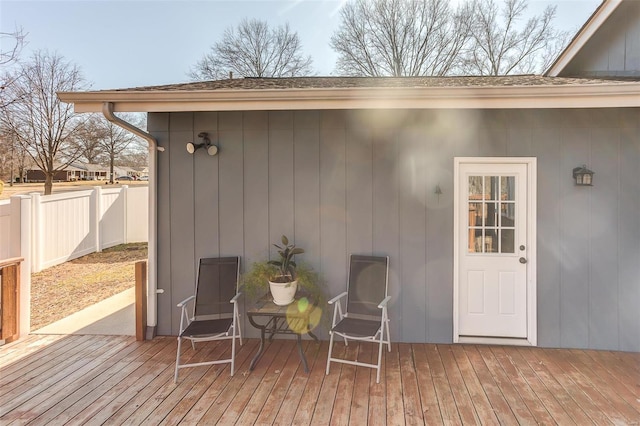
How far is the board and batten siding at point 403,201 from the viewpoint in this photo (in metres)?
3.79

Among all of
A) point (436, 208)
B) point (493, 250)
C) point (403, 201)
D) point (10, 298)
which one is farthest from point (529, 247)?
point (10, 298)

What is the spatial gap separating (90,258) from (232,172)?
588 centimetres

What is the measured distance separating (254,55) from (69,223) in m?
8.79

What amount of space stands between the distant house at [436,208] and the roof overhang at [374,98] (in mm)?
133

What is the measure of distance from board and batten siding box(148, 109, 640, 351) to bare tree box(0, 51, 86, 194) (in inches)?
382

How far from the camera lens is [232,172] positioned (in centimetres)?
414

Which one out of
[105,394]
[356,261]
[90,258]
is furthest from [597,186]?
[90,258]

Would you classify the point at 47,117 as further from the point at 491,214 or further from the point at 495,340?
the point at 495,340

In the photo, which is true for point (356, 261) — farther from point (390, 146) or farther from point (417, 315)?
point (390, 146)

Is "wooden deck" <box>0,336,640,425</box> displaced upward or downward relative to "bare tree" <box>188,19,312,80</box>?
downward

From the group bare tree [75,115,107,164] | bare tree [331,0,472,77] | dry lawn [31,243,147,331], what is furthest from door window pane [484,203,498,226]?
bare tree [75,115,107,164]

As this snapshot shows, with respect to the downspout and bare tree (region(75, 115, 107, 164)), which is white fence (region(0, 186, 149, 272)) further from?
the downspout

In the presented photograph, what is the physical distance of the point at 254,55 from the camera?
13.4m

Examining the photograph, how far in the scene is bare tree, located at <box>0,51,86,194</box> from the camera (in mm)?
11000
